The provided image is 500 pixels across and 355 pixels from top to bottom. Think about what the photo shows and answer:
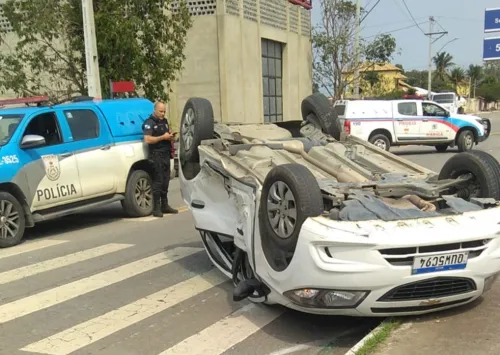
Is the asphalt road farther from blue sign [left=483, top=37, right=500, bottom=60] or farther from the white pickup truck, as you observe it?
blue sign [left=483, top=37, right=500, bottom=60]

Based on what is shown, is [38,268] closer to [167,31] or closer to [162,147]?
[162,147]

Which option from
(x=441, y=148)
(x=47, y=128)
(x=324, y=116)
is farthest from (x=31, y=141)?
(x=441, y=148)

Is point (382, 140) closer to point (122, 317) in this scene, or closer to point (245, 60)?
point (245, 60)

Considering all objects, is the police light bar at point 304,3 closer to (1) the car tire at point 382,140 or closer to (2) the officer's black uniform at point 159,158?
(1) the car tire at point 382,140

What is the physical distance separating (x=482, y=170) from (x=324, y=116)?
2.13 meters

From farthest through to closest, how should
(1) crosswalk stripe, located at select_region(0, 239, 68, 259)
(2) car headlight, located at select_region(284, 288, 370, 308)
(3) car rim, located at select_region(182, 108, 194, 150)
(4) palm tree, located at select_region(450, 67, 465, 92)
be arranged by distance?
(4) palm tree, located at select_region(450, 67, 465, 92) → (1) crosswalk stripe, located at select_region(0, 239, 68, 259) → (3) car rim, located at select_region(182, 108, 194, 150) → (2) car headlight, located at select_region(284, 288, 370, 308)

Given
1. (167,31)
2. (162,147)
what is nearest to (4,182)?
(162,147)

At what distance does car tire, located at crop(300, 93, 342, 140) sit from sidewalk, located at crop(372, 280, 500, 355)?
2.47 meters

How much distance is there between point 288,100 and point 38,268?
2363 cm

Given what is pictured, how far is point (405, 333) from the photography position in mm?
4133

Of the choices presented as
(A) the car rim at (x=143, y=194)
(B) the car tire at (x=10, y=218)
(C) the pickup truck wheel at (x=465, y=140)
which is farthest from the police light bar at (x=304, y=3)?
(B) the car tire at (x=10, y=218)

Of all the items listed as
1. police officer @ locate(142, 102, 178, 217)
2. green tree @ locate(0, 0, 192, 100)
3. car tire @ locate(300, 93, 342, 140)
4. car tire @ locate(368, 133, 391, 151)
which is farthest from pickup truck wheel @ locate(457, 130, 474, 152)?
car tire @ locate(300, 93, 342, 140)

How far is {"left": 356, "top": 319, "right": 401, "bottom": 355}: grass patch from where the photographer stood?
12.5 feet

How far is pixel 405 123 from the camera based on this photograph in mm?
20125
